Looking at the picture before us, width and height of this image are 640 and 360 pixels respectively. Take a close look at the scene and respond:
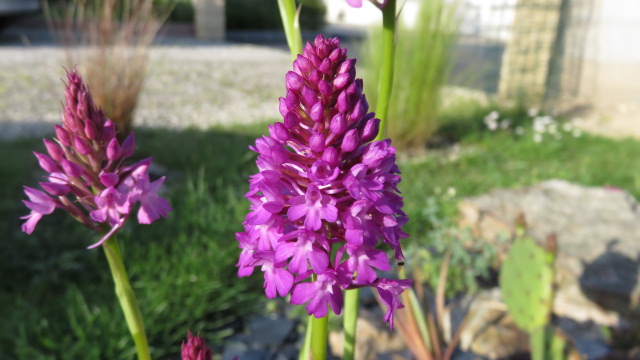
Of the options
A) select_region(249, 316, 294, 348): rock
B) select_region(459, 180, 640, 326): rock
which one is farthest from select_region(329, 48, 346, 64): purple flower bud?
select_region(459, 180, 640, 326): rock

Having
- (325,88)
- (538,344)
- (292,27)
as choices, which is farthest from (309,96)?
(538,344)

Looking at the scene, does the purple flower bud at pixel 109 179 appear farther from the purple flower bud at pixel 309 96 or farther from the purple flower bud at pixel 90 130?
the purple flower bud at pixel 309 96

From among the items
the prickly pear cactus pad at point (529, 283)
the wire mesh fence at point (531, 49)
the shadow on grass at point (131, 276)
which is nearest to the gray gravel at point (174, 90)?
the shadow on grass at point (131, 276)

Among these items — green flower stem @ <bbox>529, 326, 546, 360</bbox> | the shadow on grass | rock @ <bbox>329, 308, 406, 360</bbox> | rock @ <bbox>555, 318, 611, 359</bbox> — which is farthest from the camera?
rock @ <bbox>555, 318, 611, 359</bbox>

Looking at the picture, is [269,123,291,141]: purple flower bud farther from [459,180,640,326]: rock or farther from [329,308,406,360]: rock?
[459,180,640,326]: rock

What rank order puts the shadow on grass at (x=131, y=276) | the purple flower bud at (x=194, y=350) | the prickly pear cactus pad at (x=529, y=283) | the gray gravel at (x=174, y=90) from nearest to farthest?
the purple flower bud at (x=194, y=350) → the prickly pear cactus pad at (x=529, y=283) → the shadow on grass at (x=131, y=276) → the gray gravel at (x=174, y=90)

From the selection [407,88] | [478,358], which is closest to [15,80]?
[407,88]

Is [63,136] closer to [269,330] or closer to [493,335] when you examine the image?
[269,330]
